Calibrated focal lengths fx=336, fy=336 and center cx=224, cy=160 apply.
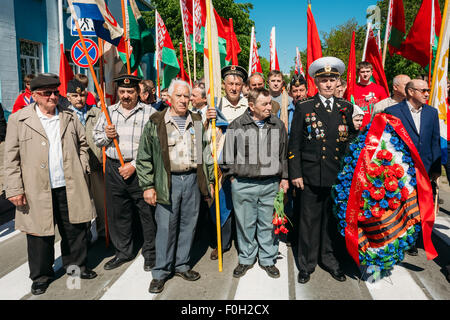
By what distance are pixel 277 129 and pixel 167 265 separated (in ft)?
6.33

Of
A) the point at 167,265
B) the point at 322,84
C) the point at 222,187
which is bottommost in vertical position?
the point at 167,265

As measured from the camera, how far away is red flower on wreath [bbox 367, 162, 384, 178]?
3.21m

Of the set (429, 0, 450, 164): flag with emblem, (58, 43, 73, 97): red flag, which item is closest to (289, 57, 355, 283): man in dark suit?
(429, 0, 450, 164): flag with emblem

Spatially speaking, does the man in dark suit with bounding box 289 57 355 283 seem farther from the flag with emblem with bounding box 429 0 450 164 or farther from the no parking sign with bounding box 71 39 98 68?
the no parking sign with bounding box 71 39 98 68

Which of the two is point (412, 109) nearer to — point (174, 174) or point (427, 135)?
point (427, 135)

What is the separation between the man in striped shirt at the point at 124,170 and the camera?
3.91 m

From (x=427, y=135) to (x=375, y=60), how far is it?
321 centimetres

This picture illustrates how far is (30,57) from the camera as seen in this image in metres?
12.9

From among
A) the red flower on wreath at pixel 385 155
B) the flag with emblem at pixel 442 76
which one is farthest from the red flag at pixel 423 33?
the red flower on wreath at pixel 385 155

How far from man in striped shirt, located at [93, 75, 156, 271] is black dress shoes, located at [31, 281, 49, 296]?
69 cm

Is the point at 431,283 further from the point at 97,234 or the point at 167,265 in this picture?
the point at 97,234

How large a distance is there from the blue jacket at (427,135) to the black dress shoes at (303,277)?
6.21 feet

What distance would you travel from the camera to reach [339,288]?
355cm

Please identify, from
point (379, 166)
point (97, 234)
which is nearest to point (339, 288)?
point (379, 166)
